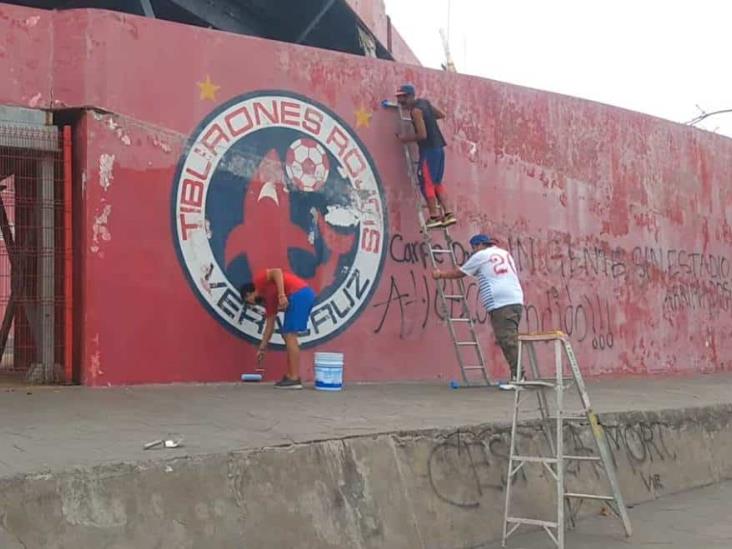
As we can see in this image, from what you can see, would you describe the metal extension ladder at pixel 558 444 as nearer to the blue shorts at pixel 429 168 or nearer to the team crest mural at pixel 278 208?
the team crest mural at pixel 278 208

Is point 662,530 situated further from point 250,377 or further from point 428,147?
point 428,147

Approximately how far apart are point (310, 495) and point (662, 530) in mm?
2893

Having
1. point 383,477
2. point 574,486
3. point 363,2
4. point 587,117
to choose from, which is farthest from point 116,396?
point 363,2

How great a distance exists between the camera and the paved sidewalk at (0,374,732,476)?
5.19 meters

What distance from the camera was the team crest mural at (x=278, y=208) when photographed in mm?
8820

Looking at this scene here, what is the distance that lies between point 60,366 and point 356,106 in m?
4.14

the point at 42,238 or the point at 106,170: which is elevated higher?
the point at 106,170

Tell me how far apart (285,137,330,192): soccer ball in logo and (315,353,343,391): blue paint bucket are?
6.25 feet

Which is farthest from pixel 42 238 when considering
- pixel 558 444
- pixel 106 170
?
pixel 558 444

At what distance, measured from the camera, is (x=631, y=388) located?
36.1 ft

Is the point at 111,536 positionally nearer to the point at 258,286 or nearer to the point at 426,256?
the point at 258,286

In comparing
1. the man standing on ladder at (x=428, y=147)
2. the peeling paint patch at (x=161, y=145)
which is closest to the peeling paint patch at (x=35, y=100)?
the peeling paint patch at (x=161, y=145)

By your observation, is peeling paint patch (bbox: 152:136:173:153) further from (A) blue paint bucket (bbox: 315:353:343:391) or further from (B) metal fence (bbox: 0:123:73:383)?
(A) blue paint bucket (bbox: 315:353:343:391)

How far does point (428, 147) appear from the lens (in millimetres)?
10203
